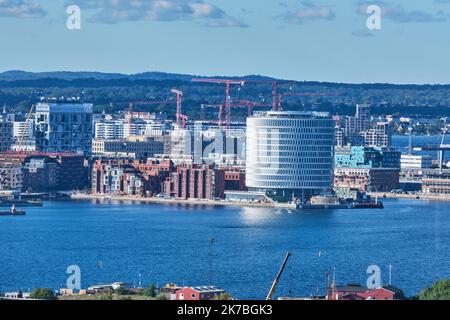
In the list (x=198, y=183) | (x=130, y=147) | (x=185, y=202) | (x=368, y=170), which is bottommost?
(x=185, y=202)

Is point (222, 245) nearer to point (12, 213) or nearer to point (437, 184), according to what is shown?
point (12, 213)

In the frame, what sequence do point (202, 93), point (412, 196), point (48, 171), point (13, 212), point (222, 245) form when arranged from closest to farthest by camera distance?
point (222, 245) → point (13, 212) → point (48, 171) → point (412, 196) → point (202, 93)

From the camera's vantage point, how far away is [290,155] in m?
25.2

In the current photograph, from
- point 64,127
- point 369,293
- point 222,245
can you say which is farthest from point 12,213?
point 369,293

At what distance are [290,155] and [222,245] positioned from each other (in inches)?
383

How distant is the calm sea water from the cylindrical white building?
5.74ft

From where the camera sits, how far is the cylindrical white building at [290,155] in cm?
2498

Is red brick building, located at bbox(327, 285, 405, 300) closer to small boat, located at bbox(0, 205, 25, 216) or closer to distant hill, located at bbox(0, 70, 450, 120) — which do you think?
small boat, located at bbox(0, 205, 25, 216)

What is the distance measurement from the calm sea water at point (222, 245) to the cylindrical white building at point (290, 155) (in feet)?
5.74

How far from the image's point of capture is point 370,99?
57.4m

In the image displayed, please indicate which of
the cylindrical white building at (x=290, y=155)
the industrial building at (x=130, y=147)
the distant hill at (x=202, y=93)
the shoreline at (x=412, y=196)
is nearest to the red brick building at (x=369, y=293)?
the cylindrical white building at (x=290, y=155)
